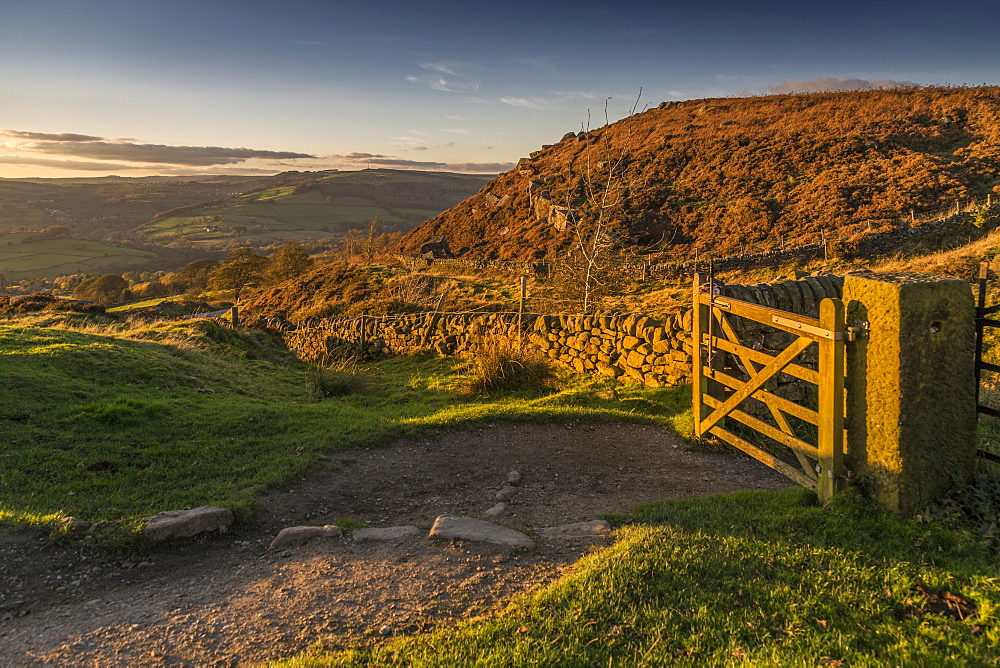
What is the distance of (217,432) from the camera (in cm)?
801

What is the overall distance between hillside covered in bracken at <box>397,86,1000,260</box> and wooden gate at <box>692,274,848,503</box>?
1807 cm

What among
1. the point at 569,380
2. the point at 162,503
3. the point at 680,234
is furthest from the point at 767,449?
the point at 680,234

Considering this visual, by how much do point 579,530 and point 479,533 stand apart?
90 centimetres

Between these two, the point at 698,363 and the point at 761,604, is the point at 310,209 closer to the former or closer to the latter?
the point at 698,363

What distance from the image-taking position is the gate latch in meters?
4.54

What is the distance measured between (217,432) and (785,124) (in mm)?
46296

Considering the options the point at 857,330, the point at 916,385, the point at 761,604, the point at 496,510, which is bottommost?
the point at 496,510

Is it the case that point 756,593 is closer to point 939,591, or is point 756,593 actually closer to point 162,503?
point 939,591

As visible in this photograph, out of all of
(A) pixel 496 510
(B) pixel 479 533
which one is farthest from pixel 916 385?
(A) pixel 496 510

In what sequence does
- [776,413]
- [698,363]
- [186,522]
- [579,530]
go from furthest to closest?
[698,363]
[776,413]
[186,522]
[579,530]

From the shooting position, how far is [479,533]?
4.77 m

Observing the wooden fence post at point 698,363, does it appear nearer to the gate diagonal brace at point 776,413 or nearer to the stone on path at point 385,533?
the gate diagonal brace at point 776,413

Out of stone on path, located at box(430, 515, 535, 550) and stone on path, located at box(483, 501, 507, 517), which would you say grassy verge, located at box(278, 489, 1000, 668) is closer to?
stone on path, located at box(430, 515, 535, 550)

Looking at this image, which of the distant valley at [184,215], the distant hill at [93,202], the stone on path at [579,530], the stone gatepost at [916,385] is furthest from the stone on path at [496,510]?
the distant hill at [93,202]
